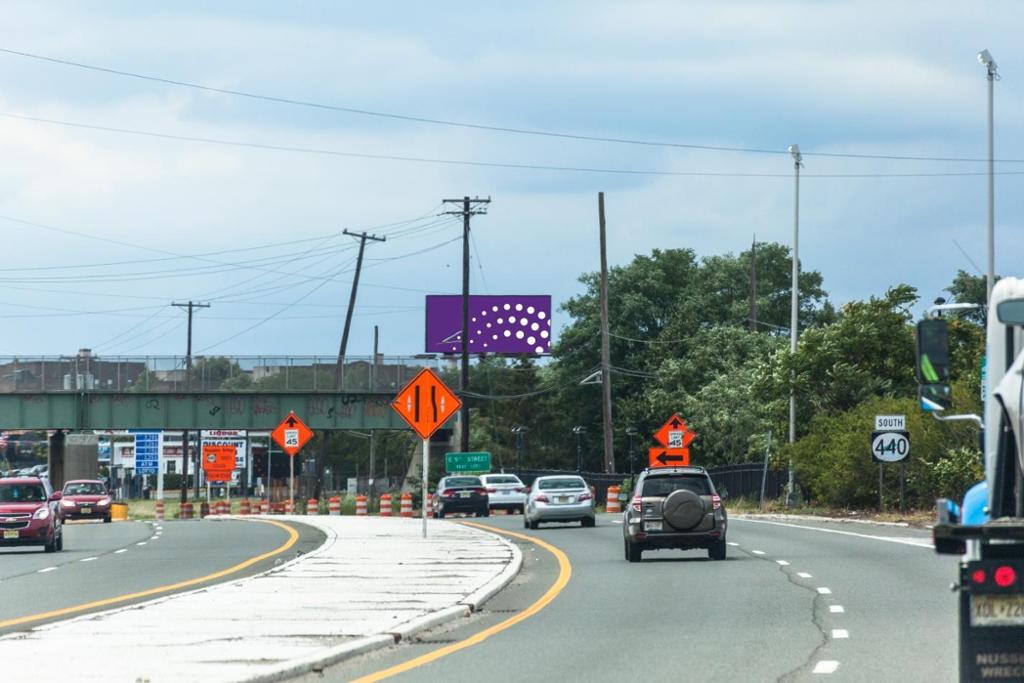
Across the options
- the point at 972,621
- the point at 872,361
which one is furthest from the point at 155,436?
the point at 972,621

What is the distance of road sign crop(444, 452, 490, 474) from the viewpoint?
3319 inches

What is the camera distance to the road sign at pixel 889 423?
143 feet

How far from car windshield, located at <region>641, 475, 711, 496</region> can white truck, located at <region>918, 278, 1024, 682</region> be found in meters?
18.2

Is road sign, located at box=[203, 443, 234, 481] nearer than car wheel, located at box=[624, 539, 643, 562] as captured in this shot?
No

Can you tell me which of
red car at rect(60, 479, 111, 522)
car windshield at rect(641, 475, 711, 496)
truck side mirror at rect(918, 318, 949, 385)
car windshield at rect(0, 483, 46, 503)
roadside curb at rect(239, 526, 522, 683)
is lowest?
red car at rect(60, 479, 111, 522)

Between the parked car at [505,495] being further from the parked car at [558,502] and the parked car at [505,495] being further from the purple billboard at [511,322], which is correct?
the purple billboard at [511,322]

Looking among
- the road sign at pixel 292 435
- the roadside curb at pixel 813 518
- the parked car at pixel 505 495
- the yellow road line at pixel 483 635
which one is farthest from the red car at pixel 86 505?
the yellow road line at pixel 483 635

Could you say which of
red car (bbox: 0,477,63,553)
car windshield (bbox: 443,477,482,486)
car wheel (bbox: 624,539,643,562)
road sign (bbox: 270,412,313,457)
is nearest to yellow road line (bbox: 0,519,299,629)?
red car (bbox: 0,477,63,553)

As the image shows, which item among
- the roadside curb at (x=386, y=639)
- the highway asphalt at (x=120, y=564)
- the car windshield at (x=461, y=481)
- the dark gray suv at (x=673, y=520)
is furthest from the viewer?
the car windshield at (x=461, y=481)

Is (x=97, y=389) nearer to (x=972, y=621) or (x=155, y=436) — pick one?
(x=972, y=621)

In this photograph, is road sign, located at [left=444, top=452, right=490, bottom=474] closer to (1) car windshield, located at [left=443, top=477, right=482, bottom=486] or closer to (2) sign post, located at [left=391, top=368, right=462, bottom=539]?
(1) car windshield, located at [left=443, top=477, right=482, bottom=486]

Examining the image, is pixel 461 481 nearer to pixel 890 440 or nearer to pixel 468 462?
pixel 468 462

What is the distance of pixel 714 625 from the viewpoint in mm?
18453

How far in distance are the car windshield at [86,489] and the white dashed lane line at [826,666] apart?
58.9 metres
